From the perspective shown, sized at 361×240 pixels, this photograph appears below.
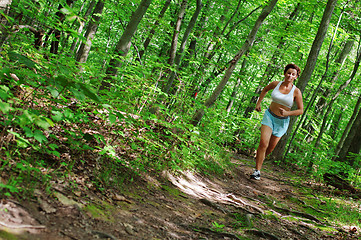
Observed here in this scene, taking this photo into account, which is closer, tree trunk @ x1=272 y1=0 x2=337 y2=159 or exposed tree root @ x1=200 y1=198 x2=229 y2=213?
exposed tree root @ x1=200 y1=198 x2=229 y2=213

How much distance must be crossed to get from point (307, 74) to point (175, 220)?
339 inches

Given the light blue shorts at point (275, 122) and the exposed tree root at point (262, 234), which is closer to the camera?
the exposed tree root at point (262, 234)

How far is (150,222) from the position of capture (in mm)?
2840

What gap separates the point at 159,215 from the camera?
3.10 metres

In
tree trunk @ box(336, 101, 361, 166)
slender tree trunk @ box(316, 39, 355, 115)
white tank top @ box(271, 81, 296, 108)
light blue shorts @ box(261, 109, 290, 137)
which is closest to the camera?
white tank top @ box(271, 81, 296, 108)

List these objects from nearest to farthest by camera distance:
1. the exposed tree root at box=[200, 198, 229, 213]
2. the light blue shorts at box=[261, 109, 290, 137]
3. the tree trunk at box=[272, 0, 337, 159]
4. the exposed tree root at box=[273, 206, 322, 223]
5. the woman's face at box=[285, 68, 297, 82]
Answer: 1. the exposed tree root at box=[200, 198, 229, 213]
2. the exposed tree root at box=[273, 206, 322, 223]
3. the woman's face at box=[285, 68, 297, 82]
4. the light blue shorts at box=[261, 109, 290, 137]
5. the tree trunk at box=[272, 0, 337, 159]

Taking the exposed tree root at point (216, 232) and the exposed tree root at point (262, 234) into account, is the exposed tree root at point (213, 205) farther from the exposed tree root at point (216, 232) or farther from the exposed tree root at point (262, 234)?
the exposed tree root at point (216, 232)

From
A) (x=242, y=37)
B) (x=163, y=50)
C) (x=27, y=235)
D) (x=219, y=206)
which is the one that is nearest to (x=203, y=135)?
(x=219, y=206)

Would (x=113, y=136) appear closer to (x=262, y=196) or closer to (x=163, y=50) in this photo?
(x=262, y=196)

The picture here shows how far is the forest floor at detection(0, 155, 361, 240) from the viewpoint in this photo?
80.8 inches

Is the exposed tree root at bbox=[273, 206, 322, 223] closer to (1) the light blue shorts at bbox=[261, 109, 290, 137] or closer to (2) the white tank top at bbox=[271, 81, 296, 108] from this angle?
(1) the light blue shorts at bbox=[261, 109, 290, 137]

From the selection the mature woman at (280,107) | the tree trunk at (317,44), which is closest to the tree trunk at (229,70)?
the mature woman at (280,107)

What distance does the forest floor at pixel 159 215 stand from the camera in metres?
2.05

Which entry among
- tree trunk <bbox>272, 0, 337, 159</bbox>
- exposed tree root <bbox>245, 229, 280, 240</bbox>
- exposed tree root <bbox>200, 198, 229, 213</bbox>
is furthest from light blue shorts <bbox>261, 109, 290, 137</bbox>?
tree trunk <bbox>272, 0, 337, 159</bbox>
